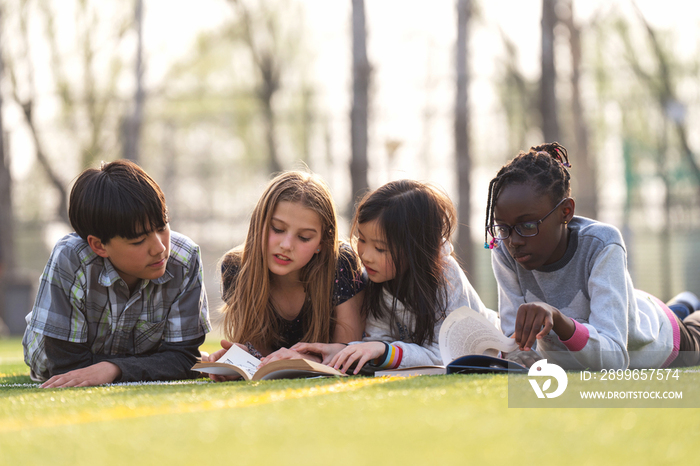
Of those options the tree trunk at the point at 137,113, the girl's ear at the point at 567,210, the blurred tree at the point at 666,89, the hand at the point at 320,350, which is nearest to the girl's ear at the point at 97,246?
the hand at the point at 320,350

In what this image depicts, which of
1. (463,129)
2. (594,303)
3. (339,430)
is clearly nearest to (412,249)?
(594,303)

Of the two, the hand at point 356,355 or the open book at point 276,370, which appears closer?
the open book at point 276,370

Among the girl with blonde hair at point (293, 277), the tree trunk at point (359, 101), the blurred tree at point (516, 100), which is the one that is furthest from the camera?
the blurred tree at point (516, 100)

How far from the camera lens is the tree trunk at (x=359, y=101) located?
25.7ft

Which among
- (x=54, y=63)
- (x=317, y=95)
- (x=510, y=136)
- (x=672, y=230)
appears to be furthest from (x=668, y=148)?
(x=54, y=63)

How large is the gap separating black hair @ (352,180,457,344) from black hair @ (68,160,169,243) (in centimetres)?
77

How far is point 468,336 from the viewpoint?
204 cm

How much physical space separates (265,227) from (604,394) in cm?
144

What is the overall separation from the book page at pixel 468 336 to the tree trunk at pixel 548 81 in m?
6.59

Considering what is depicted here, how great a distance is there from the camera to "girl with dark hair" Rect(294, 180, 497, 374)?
2.44 m

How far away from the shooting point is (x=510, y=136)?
12.1m

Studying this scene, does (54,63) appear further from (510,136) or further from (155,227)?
(155,227)

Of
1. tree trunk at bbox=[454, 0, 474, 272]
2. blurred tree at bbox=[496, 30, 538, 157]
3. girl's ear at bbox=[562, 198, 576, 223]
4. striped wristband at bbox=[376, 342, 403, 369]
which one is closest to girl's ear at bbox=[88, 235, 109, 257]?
striped wristband at bbox=[376, 342, 403, 369]

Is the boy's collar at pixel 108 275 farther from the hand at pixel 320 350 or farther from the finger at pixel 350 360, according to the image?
the finger at pixel 350 360
